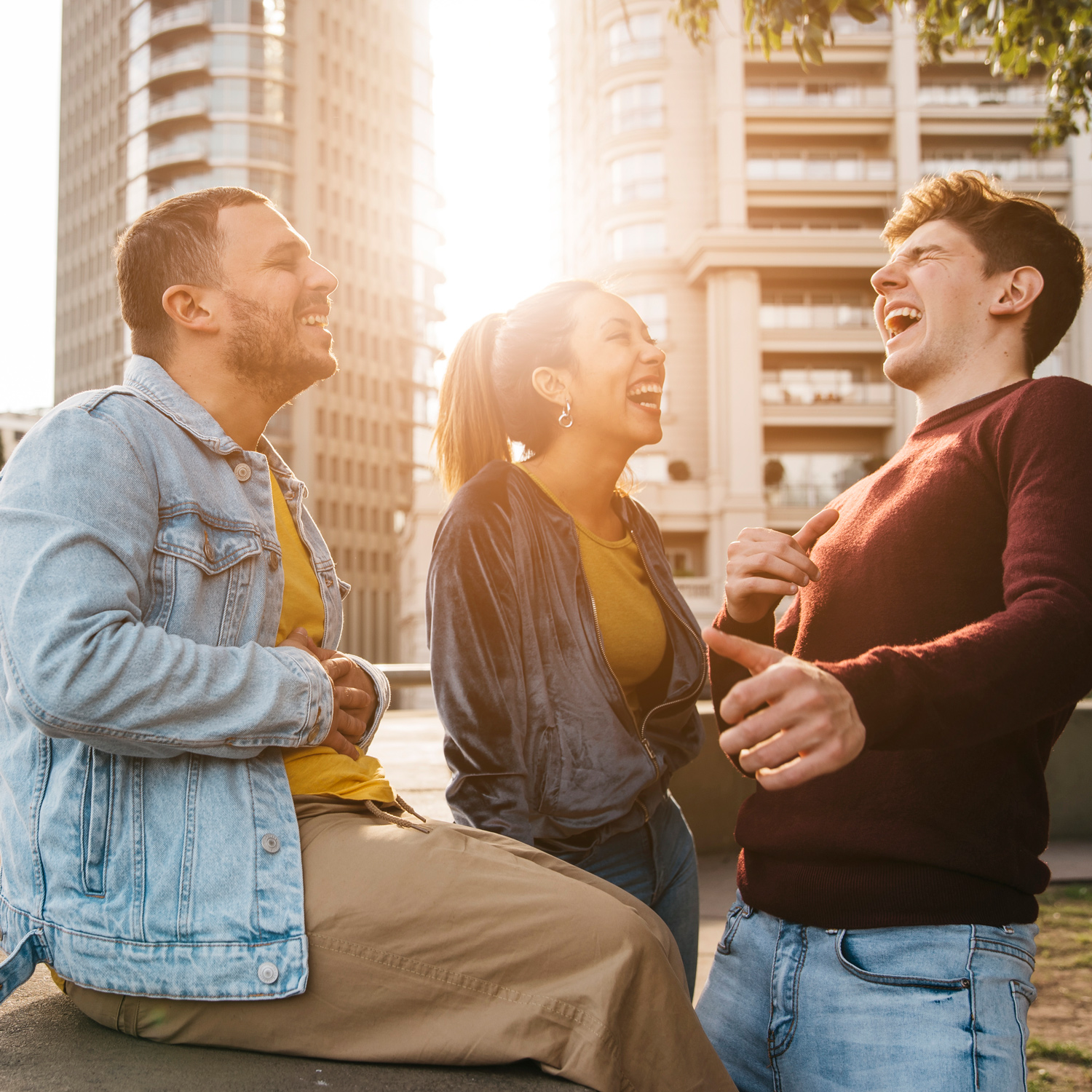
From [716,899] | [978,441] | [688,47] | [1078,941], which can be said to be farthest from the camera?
[688,47]

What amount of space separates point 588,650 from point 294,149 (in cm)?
6840

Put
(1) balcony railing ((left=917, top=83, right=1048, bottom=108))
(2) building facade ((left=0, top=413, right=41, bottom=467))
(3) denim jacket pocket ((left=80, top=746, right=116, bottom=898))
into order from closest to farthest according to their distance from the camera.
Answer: (3) denim jacket pocket ((left=80, top=746, right=116, bottom=898))
(1) balcony railing ((left=917, top=83, right=1048, bottom=108))
(2) building facade ((left=0, top=413, right=41, bottom=467))

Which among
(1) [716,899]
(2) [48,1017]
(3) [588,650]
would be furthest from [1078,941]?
(2) [48,1017]

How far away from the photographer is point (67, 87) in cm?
7581

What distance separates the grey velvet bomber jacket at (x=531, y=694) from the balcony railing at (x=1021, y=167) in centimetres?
4281

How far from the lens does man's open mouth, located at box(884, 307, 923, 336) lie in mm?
2152

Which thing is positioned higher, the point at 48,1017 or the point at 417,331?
the point at 417,331

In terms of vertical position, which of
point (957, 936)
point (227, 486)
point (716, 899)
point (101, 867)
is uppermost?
point (227, 486)

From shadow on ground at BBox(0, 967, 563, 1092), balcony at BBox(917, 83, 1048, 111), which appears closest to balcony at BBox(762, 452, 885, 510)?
balcony at BBox(917, 83, 1048, 111)

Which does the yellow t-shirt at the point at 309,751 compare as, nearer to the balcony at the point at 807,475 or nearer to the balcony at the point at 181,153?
the balcony at the point at 807,475

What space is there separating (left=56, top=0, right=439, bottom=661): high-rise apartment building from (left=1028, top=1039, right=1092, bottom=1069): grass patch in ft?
194

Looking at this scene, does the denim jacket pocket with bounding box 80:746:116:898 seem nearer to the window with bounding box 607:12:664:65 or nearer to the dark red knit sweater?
the dark red knit sweater

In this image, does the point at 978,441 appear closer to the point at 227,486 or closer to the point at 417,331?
the point at 227,486

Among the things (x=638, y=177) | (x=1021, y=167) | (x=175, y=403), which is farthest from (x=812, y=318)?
(x=175, y=403)
